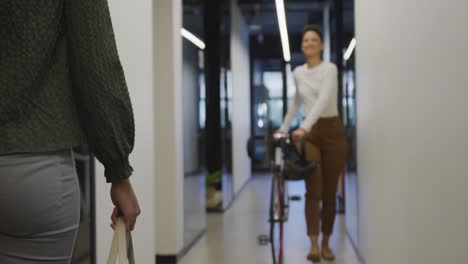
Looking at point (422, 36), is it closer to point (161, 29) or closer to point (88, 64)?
point (88, 64)

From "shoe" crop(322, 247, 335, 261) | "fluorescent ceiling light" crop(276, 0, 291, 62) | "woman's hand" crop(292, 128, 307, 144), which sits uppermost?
"fluorescent ceiling light" crop(276, 0, 291, 62)

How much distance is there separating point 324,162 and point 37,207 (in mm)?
3544

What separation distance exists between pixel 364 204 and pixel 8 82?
138 inches

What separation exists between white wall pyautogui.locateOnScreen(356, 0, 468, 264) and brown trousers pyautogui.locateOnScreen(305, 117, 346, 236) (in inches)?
22.4

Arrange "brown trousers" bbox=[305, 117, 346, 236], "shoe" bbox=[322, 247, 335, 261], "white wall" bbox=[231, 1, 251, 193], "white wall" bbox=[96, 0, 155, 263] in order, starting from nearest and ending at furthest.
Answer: "white wall" bbox=[96, 0, 155, 263] < "brown trousers" bbox=[305, 117, 346, 236] < "shoe" bbox=[322, 247, 335, 261] < "white wall" bbox=[231, 1, 251, 193]

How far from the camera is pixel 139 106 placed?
11.0ft

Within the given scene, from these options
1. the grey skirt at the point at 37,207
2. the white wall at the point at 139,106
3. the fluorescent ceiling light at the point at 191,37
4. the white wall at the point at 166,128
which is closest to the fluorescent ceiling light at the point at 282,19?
the fluorescent ceiling light at the point at 191,37

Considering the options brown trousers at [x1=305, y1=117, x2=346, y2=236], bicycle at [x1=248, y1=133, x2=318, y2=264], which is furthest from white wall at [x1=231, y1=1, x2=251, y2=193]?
bicycle at [x1=248, y1=133, x2=318, y2=264]

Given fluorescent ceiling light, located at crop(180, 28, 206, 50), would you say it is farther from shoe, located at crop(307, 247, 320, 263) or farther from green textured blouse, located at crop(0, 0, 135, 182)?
green textured blouse, located at crop(0, 0, 135, 182)

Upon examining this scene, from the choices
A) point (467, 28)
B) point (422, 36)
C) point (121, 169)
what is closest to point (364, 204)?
point (422, 36)

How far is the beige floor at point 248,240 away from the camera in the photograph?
4449 millimetres

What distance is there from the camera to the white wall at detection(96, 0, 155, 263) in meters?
2.91

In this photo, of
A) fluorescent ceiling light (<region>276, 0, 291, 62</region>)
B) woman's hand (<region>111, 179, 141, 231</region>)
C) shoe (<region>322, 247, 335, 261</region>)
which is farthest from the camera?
fluorescent ceiling light (<region>276, 0, 291, 62</region>)

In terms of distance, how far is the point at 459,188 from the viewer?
1.98 metres
